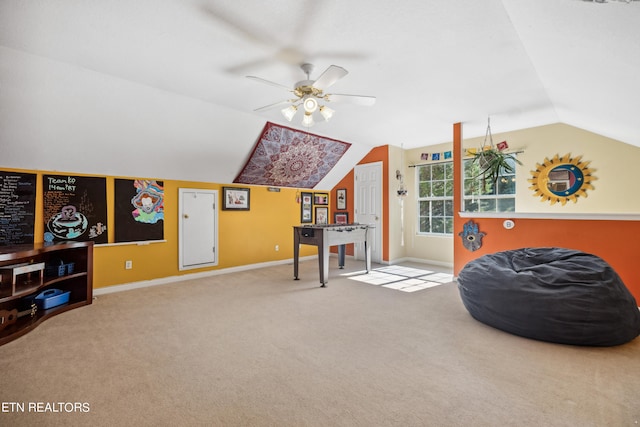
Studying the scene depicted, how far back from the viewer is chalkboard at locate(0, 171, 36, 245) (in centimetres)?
332

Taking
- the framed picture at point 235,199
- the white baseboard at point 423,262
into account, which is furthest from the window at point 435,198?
the framed picture at point 235,199

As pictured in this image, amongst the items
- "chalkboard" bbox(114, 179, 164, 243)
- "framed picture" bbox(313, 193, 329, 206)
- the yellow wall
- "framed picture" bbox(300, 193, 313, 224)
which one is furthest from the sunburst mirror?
"chalkboard" bbox(114, 179, 164, 243)

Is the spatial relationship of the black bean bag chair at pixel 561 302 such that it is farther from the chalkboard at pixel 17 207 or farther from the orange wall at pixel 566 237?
the chalkboard at pixel 17 207

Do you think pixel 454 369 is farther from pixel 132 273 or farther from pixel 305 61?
pixel 132 273

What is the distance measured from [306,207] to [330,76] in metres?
4.36

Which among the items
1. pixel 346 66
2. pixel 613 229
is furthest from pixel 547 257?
pixel 346 66

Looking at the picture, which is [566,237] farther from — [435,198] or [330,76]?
[330,76]

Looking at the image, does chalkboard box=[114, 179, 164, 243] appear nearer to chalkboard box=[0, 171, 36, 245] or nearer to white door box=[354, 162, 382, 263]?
chalkboard box=[0, 171, 36, 245]

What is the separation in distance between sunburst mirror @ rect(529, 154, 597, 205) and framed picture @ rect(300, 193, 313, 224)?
411 cm

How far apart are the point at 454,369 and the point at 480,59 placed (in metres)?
2.63

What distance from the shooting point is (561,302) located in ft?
7.85

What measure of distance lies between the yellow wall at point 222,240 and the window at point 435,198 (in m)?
2.56

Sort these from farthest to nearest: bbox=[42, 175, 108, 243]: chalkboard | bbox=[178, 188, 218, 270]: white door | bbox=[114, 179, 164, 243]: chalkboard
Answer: bbox=[178, 188, 218, 270]: white door → bbox=[114, 179, 164, 243]: chalkboard → bbox=[42, 175, 108, 243]: chalkboard

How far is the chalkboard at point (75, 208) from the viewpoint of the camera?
365 centimetres
